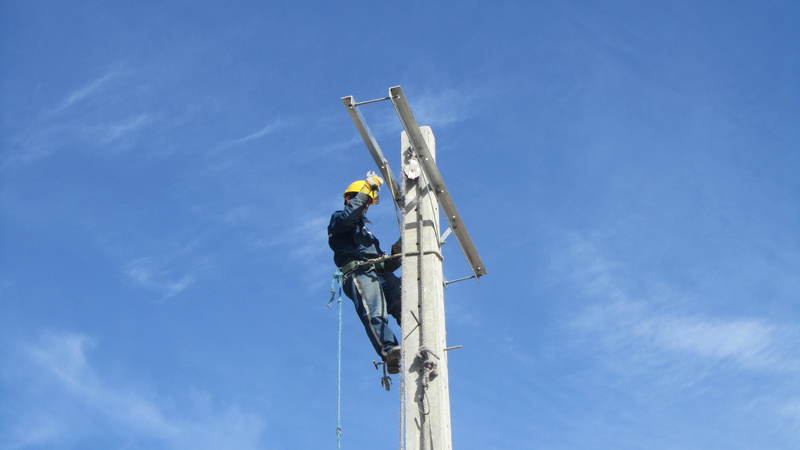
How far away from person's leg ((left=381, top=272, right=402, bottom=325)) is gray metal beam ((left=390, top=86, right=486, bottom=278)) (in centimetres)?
71

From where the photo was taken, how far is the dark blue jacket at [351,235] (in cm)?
769

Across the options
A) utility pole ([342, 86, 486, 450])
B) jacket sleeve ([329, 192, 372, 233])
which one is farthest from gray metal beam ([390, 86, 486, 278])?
jacket sleeve ([329, 192, 372, 233])

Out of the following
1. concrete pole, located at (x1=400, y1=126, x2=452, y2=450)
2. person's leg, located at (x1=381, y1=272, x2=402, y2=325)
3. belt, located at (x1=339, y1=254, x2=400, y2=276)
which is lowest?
concrete pole, located at (x1=400, y1=126, x2=452, y2=450)

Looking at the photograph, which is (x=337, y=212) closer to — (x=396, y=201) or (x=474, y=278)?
(x=396, y=201)

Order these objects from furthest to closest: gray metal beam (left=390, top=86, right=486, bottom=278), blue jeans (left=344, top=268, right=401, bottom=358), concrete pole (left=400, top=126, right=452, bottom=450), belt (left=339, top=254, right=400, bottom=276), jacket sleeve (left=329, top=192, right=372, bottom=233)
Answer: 1. jacket sleeve (left=329, top=192, right=372, bottom=233)
2. belt (left=339, top=254, right=400, bottom=276)
3. blue jeans (left=344, top=268, right=401, bottom=358)
4. gray metal beam (left=390, top=86, right=486, bottom=278)
5. concrete pole (left=400, top=126, right=452, bottom=450)

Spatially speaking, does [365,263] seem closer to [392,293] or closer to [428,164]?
[392,293]

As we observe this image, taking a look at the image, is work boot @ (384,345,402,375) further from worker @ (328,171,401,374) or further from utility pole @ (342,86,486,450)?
utility pole @ (342,86,486,450)

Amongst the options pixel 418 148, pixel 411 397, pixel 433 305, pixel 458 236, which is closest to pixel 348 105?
pixel 418 148

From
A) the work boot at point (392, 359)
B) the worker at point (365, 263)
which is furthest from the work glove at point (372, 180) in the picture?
the work boot at point (392, 359)

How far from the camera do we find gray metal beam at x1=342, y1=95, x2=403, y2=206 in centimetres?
717

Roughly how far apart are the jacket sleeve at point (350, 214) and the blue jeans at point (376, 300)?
0.41 meters

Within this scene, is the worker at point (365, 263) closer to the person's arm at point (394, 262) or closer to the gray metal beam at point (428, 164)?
the person's arm at point (394, 262)

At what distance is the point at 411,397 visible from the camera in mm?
5930

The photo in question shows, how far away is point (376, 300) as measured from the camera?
7.41 metres
